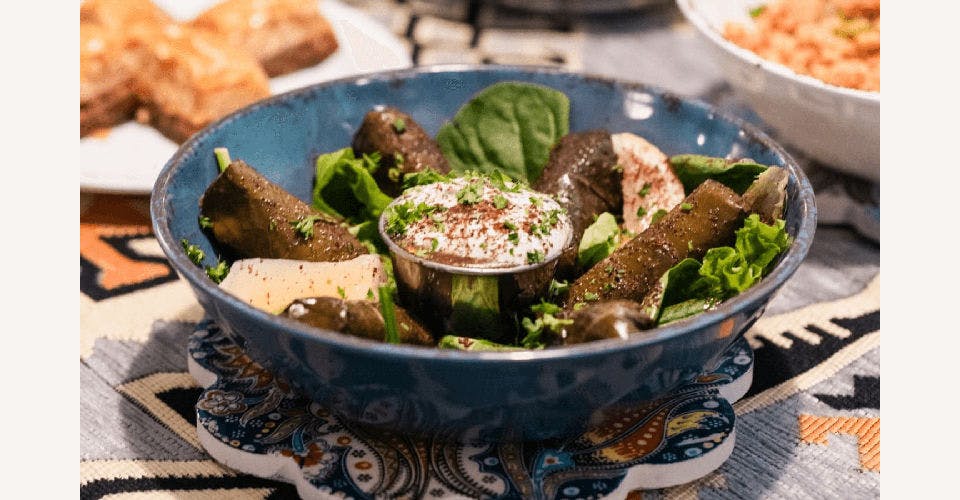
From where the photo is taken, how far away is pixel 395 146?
2.55m

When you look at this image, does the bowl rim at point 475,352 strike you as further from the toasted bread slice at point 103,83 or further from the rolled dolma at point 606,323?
the toasted bread slice at point 103,83

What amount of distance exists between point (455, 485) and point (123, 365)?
109cm

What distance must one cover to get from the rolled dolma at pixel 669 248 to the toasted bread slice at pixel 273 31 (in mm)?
2296

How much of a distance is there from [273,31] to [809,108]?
2.36 meters

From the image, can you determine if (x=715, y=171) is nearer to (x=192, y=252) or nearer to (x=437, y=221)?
(x=437, y=221)

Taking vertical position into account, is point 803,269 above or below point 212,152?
below

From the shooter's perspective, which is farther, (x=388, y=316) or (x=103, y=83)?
(x=103, y=83)

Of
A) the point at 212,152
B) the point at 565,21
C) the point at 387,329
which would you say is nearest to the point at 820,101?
the point at 387,329

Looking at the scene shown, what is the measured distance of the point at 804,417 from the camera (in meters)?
2.18

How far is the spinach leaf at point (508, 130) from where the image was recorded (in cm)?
274

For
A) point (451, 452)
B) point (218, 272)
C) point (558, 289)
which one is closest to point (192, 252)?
point (218, 272)

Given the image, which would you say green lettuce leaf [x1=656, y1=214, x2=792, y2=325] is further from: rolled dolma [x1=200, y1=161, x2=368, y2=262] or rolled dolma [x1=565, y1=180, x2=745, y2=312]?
rolled dolma [x1=200, y1=161, x2=368, y2=262]

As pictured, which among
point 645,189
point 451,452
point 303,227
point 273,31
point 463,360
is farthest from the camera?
point 273,31
